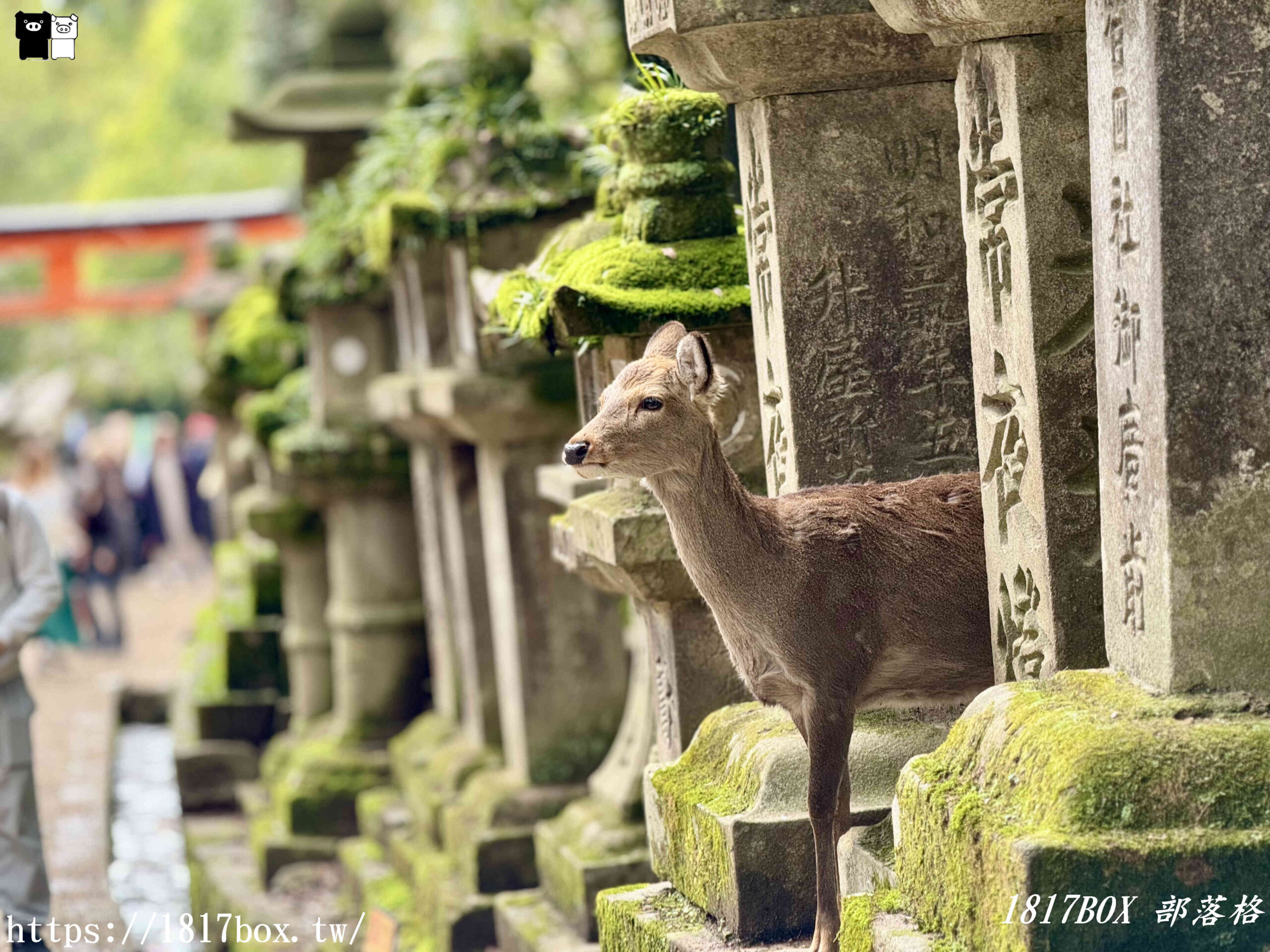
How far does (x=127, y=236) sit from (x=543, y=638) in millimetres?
23346

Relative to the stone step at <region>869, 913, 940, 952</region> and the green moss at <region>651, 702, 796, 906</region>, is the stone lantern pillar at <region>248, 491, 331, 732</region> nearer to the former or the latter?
the green moss at <region>651, 702, 796, 906</region>

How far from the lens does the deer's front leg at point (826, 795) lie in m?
4.20

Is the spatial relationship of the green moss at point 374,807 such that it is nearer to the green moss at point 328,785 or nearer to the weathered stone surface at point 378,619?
the green moss at point 328,785

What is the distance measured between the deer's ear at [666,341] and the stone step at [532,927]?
2424mm

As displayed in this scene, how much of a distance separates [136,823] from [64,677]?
Result: 5879 millimetres

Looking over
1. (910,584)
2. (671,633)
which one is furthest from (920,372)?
(671,633)

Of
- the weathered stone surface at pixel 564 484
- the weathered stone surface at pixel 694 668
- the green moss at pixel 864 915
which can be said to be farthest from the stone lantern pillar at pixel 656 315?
the green moss at pixel 864 915

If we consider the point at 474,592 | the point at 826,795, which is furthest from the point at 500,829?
the point at 826,795

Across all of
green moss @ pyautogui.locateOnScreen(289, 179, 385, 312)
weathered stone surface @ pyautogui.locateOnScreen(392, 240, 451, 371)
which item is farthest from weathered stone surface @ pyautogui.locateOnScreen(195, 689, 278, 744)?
weathered stone surface @ pyautogui.locateOnScreen(392, 240, 451, 371)

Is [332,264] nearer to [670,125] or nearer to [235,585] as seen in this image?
[670,125]

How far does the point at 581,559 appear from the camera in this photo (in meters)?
5.75

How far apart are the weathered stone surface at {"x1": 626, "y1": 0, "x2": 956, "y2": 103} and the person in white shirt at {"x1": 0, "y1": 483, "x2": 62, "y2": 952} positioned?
9.83 ft

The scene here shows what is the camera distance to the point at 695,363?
4145 mm

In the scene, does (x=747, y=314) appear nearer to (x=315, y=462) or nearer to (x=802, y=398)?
(x=802, y=398)
